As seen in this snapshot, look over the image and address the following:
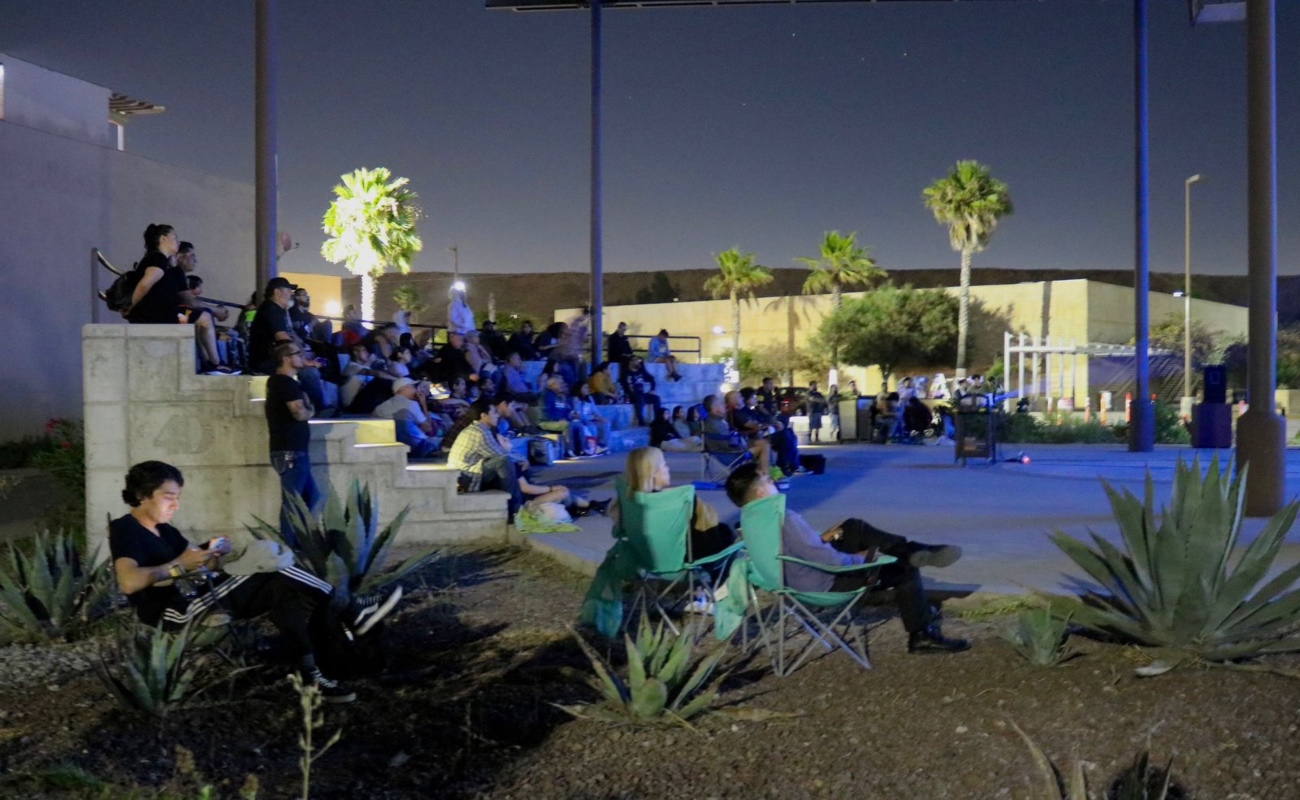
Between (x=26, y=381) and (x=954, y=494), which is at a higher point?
(x=26, y=381)

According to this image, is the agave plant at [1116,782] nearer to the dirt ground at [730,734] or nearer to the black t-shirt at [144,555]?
the dirt ground at [730,734]

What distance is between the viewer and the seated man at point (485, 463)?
9.96 meters

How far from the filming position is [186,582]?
5.78 m

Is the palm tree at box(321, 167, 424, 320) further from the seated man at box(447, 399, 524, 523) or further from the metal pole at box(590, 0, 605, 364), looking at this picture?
the seated man at box(447, 399, 524, 523)

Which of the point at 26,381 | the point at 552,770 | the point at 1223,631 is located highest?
the point at 26,381

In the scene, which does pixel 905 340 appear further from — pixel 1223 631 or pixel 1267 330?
pixel 1223 631

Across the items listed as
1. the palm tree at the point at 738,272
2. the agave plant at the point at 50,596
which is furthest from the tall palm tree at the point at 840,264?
the agave plant at the point at 50,596

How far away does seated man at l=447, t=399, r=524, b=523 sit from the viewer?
996cm

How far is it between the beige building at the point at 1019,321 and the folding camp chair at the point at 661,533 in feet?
111

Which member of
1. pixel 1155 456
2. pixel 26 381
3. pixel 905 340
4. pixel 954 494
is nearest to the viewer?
pixel 954 494

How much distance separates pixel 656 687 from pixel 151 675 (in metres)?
2.16

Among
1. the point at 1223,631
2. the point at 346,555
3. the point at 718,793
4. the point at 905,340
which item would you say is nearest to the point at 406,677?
the point at 346,555

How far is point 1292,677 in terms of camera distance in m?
4.85

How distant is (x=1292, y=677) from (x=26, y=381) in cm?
1839
